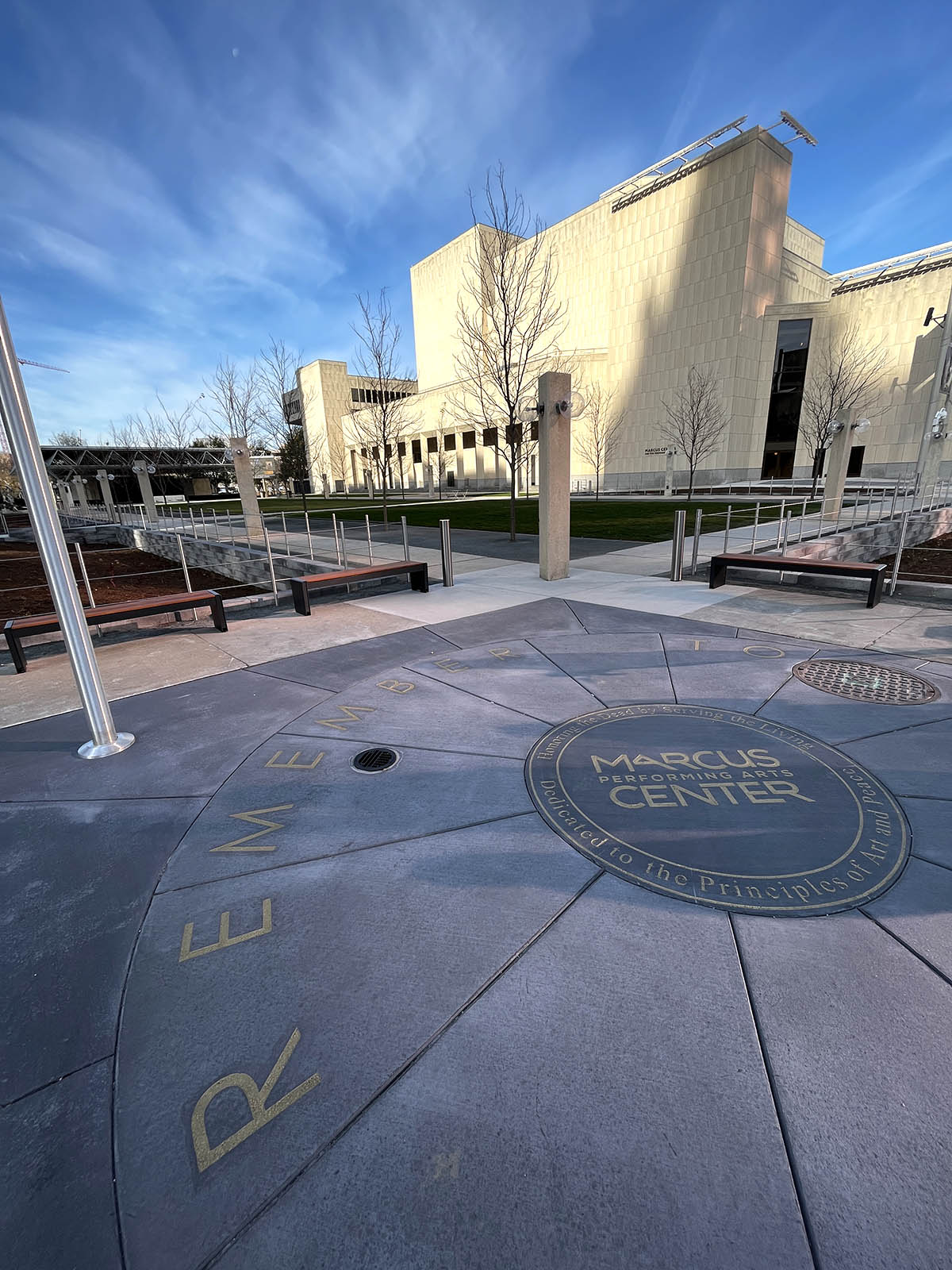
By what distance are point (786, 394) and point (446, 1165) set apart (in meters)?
55.6

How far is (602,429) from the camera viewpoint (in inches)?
1934

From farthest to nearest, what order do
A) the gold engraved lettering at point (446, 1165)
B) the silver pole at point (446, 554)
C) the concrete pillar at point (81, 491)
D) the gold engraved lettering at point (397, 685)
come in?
1. the concrete pillar at point (81, 491)
2. the silver pole at point (446, 554)
3. the gold engraved lettering at point (397, 685)
4. the gold engraved lettering at point (446, 1165)

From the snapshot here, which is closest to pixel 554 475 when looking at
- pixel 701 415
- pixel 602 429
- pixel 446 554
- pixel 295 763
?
pixel 446 554

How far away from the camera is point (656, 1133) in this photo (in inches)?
67.8

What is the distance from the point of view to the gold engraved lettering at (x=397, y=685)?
5447 mm

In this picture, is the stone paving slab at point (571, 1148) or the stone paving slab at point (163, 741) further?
the stone paving slab at point (163, 741)

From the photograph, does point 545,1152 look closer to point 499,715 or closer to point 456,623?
point 499,715

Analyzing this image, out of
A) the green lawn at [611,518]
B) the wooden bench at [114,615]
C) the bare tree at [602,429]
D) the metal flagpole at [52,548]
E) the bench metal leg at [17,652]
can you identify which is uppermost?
the bare tree at [602,429]

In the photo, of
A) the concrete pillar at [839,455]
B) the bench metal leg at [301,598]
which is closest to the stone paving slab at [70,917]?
the bench metal leg at [301,598]

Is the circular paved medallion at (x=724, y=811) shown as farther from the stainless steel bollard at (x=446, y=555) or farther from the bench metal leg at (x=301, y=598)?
the stainless steel bollard at (x=446, y=555)

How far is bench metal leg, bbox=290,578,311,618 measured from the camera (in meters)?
8.66

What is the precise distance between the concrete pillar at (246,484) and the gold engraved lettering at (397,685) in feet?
49.0

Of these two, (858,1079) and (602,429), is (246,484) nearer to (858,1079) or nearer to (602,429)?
(858,1079)

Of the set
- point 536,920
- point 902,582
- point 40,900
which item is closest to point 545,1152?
point 536,920
